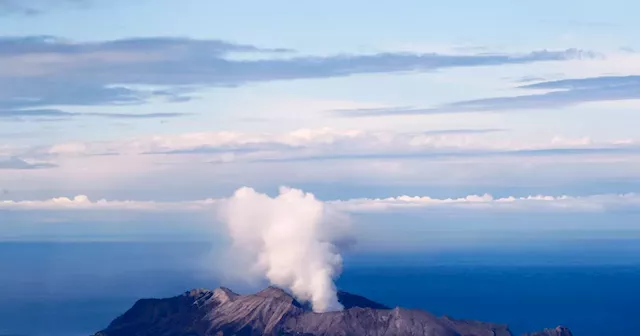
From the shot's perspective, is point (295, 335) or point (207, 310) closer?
point (295, 335)

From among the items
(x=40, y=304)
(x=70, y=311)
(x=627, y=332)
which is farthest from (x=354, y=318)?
(x=40, y=304)

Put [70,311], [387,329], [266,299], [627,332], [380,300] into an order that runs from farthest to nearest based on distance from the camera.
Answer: [380,300] < [70,311] < [627,332] < [266,299] < [387,329]

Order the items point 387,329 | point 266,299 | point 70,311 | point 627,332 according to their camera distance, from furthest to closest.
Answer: point 70,311 → point 627,332 → point 266,299 → point 387,329

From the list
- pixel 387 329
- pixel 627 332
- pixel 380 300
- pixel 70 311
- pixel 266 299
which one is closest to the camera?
pixel 387 329

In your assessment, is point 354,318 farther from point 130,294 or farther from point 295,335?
point 130,294

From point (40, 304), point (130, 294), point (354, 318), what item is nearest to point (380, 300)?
point (130, 294)

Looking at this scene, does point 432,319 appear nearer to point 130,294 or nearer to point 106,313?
point 106,313
